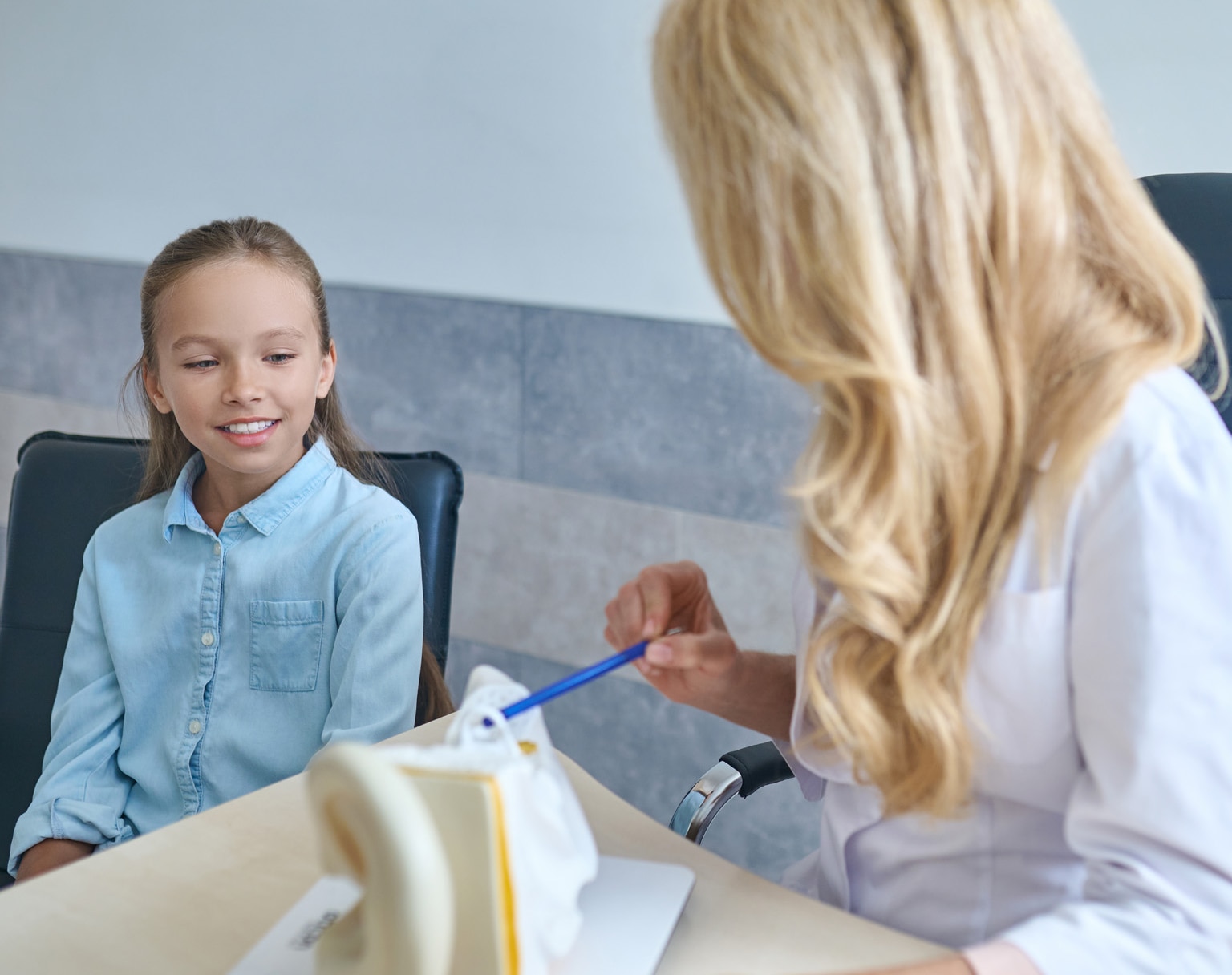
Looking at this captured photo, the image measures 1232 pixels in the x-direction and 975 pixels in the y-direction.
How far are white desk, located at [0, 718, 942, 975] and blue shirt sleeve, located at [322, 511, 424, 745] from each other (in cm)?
32

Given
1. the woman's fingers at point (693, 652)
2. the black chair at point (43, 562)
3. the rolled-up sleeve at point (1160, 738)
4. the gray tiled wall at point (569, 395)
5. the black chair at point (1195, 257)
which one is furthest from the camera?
the gray tiled wall at point (569, 395)

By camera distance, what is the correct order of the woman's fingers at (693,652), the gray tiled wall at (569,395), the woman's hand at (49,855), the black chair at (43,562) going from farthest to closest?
the gray tiled wall at (569,395) → the black chair at (43,562) → the woman's hand at (49,855) → the woman's fingers at (693,652)

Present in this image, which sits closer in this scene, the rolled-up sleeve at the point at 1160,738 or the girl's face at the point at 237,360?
the rolled-up sleeve at the point at 1160,738

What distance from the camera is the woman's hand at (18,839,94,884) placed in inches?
47.7

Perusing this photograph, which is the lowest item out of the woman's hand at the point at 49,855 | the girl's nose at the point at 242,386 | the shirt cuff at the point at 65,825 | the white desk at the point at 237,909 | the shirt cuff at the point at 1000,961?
the woman's hand at the point at 49,855

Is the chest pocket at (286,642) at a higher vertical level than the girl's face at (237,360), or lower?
lower

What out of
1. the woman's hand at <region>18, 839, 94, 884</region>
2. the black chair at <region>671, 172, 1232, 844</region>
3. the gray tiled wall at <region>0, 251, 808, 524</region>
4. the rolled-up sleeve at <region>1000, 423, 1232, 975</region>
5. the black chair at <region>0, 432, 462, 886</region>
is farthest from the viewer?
the gray tiled wall at <region>0, 251, 808, 524</region>

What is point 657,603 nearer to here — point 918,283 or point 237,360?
point 918,283

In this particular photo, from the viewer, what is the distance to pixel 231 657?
51.0 inches

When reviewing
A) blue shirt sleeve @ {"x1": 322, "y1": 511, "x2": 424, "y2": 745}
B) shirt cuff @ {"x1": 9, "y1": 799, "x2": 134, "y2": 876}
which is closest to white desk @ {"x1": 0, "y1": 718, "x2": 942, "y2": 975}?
blue shirt sleeve @ {"x1": 322, "y1": 511, "x2": 424, "y2": 745}

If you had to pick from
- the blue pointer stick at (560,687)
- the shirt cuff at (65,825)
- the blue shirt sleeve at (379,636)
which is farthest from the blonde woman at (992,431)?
the shirt cuff at (65,825)

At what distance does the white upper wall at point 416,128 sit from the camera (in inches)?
59.0

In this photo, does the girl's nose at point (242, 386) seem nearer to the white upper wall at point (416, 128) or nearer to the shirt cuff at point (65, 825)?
the shirt cuff at point (65, 825)

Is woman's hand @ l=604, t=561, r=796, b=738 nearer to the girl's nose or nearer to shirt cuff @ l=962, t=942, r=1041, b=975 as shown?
shirt cuff @ l=962, t=942, r=1041, b=975
